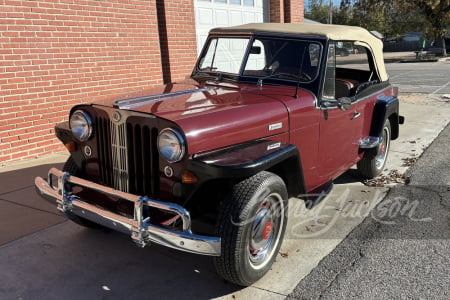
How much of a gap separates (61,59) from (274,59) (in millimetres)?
3797

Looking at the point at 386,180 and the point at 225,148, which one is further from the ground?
the point at 225,148

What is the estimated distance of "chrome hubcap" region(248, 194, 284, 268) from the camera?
9.96 ft

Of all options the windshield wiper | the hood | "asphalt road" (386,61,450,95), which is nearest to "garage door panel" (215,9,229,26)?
the windshield wiper

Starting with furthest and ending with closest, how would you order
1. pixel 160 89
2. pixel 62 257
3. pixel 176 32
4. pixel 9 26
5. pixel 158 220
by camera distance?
1. pixel 176 32
2. pixel 9 26
3. pixel 160 89
4. pixel 62 257
5. pixel 158 220

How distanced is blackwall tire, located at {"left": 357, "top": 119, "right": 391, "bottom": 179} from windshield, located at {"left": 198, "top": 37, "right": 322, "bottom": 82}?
1.63m

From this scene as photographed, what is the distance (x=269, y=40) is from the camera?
408 centimetres

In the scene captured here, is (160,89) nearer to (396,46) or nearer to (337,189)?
(337,189)

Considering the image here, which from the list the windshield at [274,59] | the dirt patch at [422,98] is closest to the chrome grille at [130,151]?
the windshield at [274,59]

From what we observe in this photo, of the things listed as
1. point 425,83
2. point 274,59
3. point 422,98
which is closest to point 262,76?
point 274,59

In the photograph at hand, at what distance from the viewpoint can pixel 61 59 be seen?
636 cm

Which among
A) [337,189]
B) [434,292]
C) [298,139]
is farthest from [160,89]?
[434,292]

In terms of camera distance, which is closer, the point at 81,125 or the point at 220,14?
the point at 81,125

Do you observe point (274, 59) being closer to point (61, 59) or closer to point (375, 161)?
point (375, 161)

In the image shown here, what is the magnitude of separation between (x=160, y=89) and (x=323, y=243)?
6.70 feet
